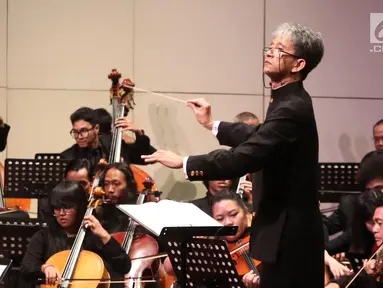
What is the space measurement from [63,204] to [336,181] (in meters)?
1.71

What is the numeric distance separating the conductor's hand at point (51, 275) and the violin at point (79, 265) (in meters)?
0.03

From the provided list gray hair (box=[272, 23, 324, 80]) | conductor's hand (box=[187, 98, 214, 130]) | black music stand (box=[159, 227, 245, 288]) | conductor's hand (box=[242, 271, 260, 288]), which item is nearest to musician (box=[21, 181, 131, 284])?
conductor's hand (box=[242, 271, 260, 288])

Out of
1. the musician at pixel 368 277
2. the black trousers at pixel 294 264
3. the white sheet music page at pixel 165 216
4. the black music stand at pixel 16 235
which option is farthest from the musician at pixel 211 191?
the black trousers at pixel 294 264

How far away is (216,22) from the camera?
636 centimetres

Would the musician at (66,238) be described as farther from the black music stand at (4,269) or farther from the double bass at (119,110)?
the double bass at (119,110)

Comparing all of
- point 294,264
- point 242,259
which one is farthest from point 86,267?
point 294,264

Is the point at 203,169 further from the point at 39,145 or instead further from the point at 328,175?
the point at 39,145

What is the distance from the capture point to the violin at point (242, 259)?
4023 mm

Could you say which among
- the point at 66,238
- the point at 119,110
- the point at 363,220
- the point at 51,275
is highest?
the point at 119,110

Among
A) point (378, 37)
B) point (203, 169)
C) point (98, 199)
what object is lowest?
point (98, 199)

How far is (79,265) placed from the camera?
3992mm

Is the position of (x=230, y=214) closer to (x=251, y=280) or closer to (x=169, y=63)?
(x=251, y=280)

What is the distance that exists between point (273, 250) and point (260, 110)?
388 cm

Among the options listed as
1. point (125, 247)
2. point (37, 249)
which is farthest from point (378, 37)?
point (37, 249)
